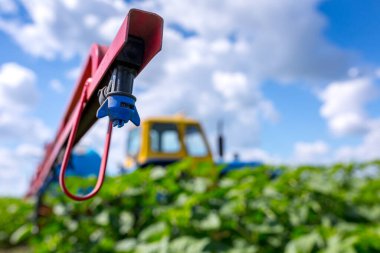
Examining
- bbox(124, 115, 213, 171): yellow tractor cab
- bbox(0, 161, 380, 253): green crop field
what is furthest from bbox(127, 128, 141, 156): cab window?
bbox(0, 161, 380, 253): green crop field

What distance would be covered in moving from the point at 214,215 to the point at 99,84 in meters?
1.87

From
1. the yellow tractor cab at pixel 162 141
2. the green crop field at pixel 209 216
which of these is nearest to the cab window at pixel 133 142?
the yellow tractor cab at pixel 162 141

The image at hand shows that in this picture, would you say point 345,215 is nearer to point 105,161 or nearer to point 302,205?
point 302,205

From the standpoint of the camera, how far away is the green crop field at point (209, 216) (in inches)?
90.3

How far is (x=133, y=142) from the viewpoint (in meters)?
7.08

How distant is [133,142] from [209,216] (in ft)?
15.3

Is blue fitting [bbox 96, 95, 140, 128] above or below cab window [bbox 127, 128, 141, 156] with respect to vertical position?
below

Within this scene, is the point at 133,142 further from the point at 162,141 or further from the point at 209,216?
the point at 209,216

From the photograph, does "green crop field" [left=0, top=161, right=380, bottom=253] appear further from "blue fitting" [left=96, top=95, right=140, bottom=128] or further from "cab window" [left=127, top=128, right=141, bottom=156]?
"cab window" [left=127, top=128, right=141, bottom=156]

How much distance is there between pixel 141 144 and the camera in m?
6.29

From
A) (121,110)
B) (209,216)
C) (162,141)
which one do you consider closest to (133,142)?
(162,141)

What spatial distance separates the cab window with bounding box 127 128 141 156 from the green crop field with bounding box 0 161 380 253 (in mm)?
2973

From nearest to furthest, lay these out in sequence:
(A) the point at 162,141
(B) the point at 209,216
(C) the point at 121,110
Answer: (C) the point at 121,110, (B) the point at 209,216, (A) the point at 162,141

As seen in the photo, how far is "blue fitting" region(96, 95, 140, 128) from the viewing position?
2.21 ft
